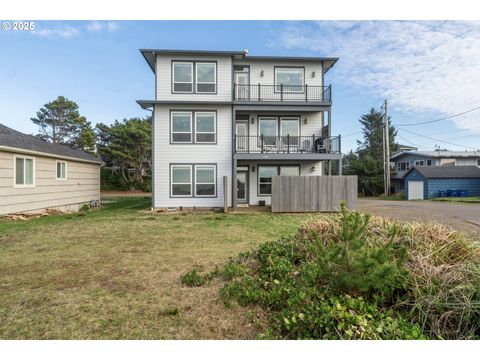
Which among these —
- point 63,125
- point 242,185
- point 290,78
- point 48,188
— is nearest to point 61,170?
point 48,188

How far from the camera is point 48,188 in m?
12.2

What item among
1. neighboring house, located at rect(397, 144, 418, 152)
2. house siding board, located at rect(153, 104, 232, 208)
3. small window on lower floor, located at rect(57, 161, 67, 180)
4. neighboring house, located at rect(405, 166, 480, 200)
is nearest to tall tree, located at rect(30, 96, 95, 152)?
small window on lower floor, located at rect(57, 161, 67, 180)

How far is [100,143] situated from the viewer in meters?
36.6

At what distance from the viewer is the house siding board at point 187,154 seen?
13.2m

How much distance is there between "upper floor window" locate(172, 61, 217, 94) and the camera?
13383 millimetres

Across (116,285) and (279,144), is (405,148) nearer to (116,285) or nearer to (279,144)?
(279,144)

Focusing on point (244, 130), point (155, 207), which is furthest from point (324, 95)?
point (155, 207)

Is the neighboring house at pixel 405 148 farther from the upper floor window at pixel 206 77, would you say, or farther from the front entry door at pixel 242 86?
the upper floor window at pixel 206 77

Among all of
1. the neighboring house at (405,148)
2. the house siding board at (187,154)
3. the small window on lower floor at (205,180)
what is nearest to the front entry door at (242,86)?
the house siding board at (187,154)

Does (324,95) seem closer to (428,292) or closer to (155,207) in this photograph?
(155,207)

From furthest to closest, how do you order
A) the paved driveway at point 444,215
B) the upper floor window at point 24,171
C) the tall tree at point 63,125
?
the tall tree at point 63,125 → the upper floor window at point 24,171 → the paved driveway at point 444,215

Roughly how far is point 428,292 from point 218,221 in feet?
25.1

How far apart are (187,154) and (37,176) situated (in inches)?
268

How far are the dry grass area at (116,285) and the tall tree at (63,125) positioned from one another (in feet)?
101
